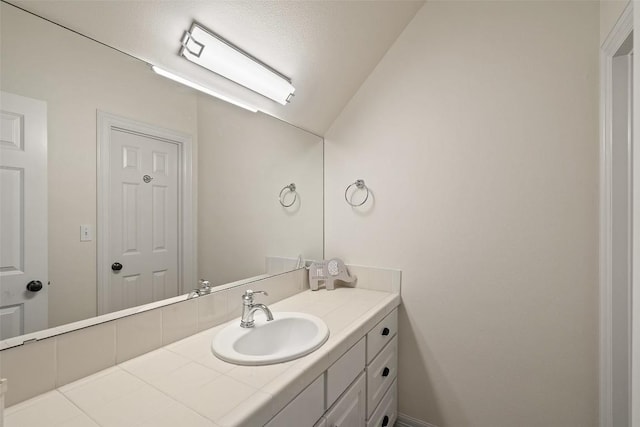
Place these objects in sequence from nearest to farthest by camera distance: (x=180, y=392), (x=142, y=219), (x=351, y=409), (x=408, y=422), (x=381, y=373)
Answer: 1. (x=180, y=392)
2. (x=142, y=219)
3. (x=351, y=409)
4. (x=381, y=373)
5. (x=408, y=422)

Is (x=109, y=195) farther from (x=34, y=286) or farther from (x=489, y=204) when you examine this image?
(x=489, y=204)

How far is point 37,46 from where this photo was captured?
84 cm

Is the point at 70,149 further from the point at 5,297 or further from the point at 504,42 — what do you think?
the point at 504,42

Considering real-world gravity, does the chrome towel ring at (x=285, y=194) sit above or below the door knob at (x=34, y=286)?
above

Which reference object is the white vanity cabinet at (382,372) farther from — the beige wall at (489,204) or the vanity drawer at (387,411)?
the beige wall at (489,204)

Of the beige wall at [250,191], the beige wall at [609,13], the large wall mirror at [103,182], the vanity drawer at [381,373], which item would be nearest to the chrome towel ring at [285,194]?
the beige wall at [250,191]

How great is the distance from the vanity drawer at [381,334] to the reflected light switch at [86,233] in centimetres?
116

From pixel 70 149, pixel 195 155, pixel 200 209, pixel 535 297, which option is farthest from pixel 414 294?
pixel 70 149

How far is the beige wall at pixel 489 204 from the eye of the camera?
4.44ft

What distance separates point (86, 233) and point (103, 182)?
0.17 metres

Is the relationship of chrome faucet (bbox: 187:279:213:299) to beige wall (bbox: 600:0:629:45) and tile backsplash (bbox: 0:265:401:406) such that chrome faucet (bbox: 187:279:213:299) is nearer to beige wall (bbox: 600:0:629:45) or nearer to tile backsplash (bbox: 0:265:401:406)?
tile backsplash (bbox: 0:265:401:406)

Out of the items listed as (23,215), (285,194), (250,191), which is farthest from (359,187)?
(23,215)

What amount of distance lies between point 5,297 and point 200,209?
65cm

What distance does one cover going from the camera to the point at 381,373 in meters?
1.51
